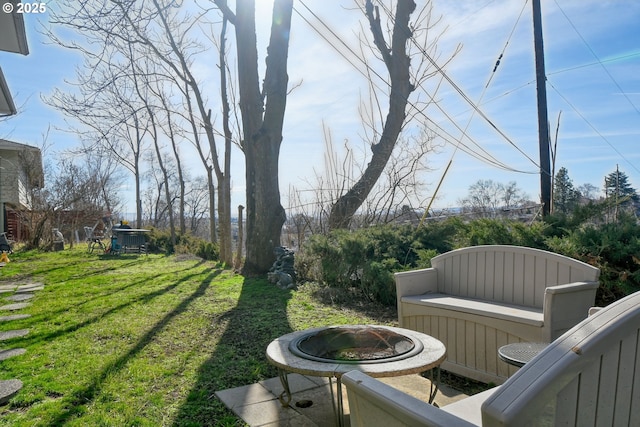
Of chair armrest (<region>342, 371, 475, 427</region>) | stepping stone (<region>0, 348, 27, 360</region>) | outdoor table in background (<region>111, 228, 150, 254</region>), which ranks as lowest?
stepping stone (<region>0, 348, 27, 360</region>)

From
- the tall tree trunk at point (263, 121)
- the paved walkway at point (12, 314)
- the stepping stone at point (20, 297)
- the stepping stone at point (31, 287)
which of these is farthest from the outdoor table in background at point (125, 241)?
the stepping stone at point (20, 297)

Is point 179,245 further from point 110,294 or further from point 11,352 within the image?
point 11,352

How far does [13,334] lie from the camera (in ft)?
13.1

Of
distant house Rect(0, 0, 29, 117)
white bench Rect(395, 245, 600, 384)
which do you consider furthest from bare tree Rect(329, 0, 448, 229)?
distant house Rect(0, 0, 29, 117)

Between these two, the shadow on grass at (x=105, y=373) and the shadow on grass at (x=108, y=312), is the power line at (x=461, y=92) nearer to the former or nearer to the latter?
the shadow on grass at (x=108, y=312)

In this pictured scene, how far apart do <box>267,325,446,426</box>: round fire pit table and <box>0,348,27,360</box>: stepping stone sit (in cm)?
236

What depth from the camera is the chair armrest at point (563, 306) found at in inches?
99.3

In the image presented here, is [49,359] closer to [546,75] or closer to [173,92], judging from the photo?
[546,75]

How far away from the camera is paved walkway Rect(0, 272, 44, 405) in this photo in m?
2.67

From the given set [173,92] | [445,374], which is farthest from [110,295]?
[173,92]

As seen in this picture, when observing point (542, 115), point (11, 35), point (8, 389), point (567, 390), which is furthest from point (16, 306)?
point (542, 115)

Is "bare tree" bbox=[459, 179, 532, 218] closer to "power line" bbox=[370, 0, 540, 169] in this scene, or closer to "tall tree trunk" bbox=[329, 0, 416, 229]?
"power line" bbox=[370, 0, 540, 169]

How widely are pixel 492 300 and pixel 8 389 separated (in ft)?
11.1

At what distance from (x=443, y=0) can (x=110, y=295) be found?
799 centimetres
